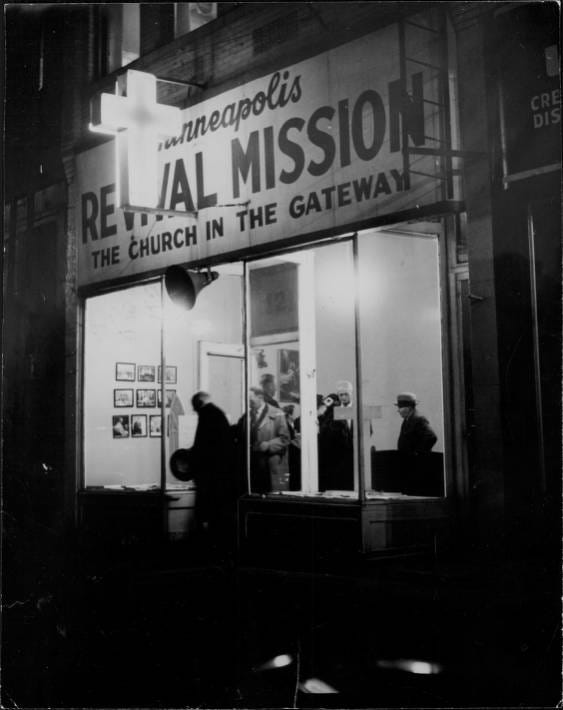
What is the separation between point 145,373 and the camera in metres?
12.0

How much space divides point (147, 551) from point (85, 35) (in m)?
7.87

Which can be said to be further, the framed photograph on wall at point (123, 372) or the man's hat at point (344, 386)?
the framed photograph on wall at point (123, 372)

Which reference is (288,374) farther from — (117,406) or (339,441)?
(117,406)

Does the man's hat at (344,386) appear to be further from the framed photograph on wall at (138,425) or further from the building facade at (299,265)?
the framed photograph on wall at (138,425)

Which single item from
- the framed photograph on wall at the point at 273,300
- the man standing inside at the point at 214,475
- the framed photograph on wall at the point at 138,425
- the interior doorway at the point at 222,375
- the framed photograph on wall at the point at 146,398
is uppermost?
the framed photograph on wall at the point at 273,300

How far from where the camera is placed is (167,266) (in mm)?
11047

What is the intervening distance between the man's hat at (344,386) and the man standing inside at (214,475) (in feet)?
5.38

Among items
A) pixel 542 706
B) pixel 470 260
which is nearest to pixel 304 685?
pixel 542 706

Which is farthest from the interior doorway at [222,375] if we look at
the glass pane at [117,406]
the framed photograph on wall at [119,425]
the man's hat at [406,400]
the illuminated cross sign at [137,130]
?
the illuminated cross sign at [137,130]

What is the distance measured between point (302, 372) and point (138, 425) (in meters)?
2.84

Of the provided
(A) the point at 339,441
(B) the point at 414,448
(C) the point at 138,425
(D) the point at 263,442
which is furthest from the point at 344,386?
(C) the point at 138,425

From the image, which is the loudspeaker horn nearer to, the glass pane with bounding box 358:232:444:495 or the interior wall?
the interior wall

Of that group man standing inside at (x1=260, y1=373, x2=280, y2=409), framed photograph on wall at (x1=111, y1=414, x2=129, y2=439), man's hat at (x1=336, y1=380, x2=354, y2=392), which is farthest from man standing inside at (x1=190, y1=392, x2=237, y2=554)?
framed photograph on wall at (x1=111, y1=414, x2=129, y2=439)

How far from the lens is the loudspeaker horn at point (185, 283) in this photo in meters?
10.5
